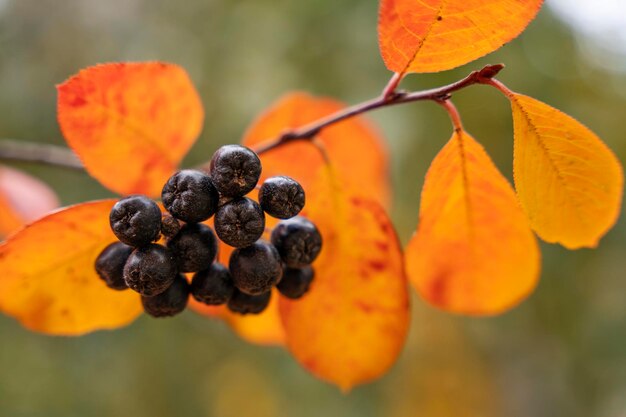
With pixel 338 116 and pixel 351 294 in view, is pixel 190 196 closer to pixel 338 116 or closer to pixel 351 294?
pixel 338 116

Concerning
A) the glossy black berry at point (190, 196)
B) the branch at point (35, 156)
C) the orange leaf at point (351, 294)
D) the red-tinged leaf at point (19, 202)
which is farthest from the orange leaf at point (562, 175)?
the red-tinged leaf at point (19, 202)

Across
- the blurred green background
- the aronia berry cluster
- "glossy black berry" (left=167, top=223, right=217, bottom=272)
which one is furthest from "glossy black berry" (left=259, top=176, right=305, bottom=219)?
the blurred green background

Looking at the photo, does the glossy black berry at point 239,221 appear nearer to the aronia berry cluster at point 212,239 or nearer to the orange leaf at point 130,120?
the aronia berry cluster at point 212,239

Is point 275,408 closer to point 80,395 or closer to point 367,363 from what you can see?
point 80,395

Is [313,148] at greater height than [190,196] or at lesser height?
lesser

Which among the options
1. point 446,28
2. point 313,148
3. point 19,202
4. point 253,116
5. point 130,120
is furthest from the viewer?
point 253,116

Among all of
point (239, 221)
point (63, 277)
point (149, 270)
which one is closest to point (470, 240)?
point (239, 221)

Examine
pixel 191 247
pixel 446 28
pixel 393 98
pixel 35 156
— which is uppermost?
pixel 446 28

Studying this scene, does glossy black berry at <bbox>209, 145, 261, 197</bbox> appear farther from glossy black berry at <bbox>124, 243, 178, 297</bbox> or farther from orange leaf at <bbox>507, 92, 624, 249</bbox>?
orange leaf at <bbox>507, 92, 624, 249</bbox>
